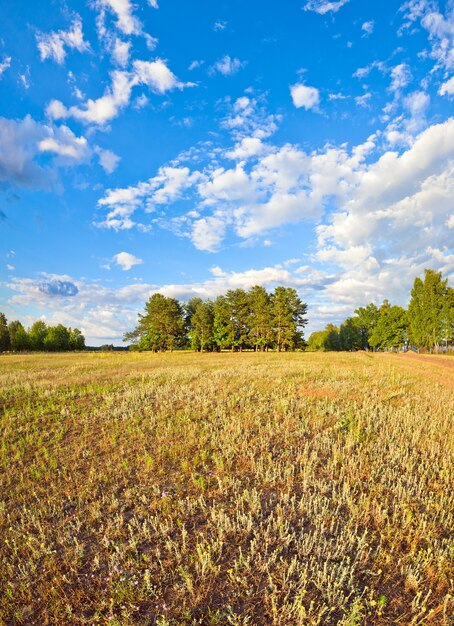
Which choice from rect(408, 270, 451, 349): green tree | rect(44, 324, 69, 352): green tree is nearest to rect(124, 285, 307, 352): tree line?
rect(408, 270, 451, 349): green tree

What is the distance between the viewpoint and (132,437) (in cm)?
836

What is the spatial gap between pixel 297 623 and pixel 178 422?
654 cm

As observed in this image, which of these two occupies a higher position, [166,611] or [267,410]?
[267,410]

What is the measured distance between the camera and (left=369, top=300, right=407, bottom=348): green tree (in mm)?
82375

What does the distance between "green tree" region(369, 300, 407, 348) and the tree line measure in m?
26.3

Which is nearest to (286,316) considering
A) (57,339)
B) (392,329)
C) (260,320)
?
(260,320)

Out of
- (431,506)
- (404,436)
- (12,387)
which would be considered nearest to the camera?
(431,506)

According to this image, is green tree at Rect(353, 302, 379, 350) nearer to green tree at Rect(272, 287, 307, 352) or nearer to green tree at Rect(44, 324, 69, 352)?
green tree at Rect(272, 287, 307, 352)

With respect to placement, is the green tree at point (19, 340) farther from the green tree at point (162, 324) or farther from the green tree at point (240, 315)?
the green tree at point (240, 315)

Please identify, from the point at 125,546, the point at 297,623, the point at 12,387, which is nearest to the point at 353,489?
the point at 297,623

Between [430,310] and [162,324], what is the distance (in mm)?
60773

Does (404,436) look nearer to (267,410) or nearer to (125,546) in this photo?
(267,410)

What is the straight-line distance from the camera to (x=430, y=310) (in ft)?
215

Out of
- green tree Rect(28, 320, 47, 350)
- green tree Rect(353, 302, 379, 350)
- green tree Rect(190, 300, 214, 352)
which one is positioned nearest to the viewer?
green tree Rect(190, 300, 214, 352)
